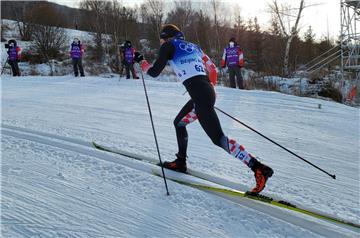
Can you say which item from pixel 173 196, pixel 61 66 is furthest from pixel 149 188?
pixel 61 66

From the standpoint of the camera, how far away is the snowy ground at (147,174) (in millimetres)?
2916

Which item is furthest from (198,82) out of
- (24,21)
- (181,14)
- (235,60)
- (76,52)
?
(181,14)

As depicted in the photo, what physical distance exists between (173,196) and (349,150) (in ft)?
12.4

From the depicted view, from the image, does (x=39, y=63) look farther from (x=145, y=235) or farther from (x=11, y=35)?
(x=145, y=235)

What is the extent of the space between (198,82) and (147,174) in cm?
120

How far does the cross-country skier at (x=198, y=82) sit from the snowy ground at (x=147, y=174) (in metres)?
0.48

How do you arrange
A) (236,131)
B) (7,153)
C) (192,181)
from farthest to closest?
(236,131)
(7,153)
(192,181)

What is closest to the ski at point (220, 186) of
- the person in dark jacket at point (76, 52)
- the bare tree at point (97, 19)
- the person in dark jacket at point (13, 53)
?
the person in dark jacket at point (76, 52)

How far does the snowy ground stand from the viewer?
2916 mm

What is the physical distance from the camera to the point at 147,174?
13.2 ft

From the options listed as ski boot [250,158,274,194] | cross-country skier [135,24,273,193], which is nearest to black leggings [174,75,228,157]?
cross-country skier [135,24,273,193]

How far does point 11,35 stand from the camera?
103ft

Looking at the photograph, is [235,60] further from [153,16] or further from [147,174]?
[153,16]

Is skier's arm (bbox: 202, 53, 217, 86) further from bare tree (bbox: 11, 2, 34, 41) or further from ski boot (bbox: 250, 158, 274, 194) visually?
bare tree (bbox: 11, 2, 34, 41)
